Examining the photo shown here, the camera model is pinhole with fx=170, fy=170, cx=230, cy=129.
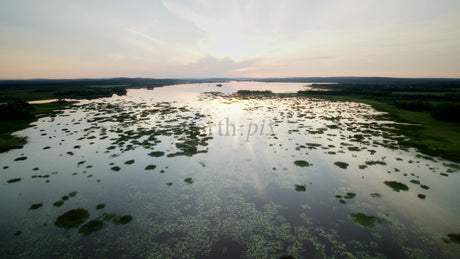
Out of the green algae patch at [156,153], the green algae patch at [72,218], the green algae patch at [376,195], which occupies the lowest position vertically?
the green algae patch at [72,218]

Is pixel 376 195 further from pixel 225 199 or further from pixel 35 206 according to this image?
pixel 35 206

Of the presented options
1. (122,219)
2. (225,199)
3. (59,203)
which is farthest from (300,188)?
(59,203)

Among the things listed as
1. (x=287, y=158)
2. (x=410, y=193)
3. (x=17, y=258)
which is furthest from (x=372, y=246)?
(x=17, y=258)

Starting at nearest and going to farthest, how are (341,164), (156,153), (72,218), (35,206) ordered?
1. (72,218)
2. (35,206)
3. (341,164)
4. (156,153)

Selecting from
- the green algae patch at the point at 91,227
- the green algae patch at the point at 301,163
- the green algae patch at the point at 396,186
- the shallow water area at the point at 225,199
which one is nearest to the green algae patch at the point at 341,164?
the shallow water area at the point at 225,199

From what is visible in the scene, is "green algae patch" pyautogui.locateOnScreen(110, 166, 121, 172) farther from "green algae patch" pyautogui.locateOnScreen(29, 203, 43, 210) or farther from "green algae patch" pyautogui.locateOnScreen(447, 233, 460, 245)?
"green algae patch" pyautogui.locateOnScreen(447, 233, 460, 245)

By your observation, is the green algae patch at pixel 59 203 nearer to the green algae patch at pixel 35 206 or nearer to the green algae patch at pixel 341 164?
the green algae patch at pixel 35 206
